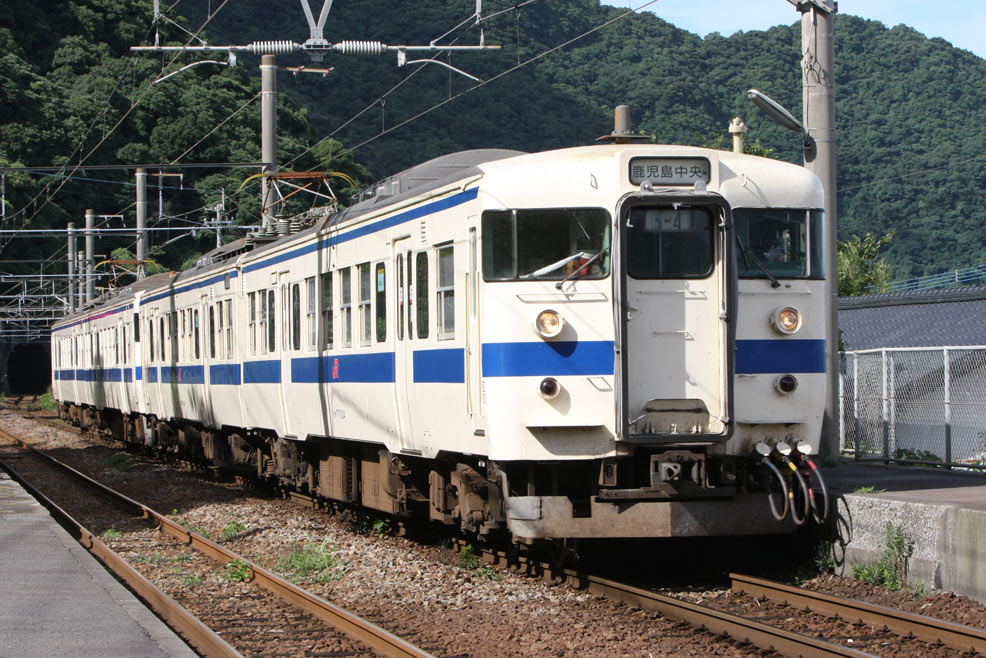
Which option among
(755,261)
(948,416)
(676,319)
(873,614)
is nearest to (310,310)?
(676,319)

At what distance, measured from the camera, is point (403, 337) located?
36.0 feet

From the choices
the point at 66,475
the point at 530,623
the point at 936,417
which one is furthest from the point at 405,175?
the point at 66,475

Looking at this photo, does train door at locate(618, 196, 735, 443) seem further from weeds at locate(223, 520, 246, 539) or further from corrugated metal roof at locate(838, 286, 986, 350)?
corrugated metal roof at locate(838, 286, 986, 350)

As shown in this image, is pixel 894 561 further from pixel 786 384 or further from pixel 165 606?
pixel 165 606

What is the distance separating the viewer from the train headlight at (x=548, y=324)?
8883mm

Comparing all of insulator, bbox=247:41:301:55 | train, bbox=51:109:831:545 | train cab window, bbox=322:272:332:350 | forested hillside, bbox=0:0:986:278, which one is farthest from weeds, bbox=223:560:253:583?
forested hillside, bbox=0:0:986:278

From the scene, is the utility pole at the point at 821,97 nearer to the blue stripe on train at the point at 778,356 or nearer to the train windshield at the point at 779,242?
the train windshield at the point at 779,242

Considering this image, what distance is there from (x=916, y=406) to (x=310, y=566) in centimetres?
732

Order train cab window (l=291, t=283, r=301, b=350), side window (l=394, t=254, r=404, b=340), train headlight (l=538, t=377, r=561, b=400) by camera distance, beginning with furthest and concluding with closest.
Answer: train cab window (l=291, t=283, r=301, b=350) < side window (l=394, t=254, r=404, b=340) < train headlight (l=538, t=377, r=561, b=400)

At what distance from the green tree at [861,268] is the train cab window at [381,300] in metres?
31.4

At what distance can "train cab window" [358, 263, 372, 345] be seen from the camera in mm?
11922

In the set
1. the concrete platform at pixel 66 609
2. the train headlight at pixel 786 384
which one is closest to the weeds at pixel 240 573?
the concrete platform at pixel 66 609

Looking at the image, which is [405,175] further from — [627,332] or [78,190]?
[78,190]

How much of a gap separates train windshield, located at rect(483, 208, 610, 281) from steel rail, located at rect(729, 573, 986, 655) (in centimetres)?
247
